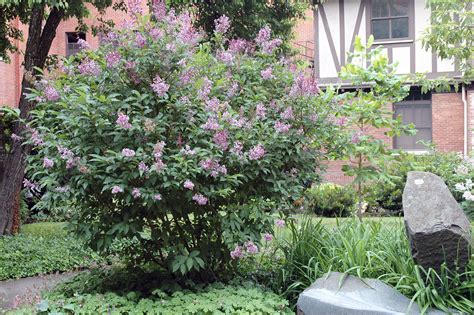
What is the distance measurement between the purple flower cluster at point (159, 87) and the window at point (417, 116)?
13.5 meters

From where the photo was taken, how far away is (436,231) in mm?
4098

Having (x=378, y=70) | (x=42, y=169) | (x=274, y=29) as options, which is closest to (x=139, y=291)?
(x=42, y=169)

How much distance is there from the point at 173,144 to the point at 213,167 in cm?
46

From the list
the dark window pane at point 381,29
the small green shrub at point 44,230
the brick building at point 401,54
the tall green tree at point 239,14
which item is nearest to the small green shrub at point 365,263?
the small green shrub at point 44,230

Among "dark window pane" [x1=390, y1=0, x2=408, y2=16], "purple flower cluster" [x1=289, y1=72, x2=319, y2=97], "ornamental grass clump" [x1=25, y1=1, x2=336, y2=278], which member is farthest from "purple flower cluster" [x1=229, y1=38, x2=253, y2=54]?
"dark window pane" [x1=390, y1=0, x2=408, y2=16]

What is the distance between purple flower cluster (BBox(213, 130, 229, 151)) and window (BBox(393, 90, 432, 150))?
1329 cm

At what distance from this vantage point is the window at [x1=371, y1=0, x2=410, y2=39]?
1642cm

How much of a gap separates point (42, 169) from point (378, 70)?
4520 millimetres

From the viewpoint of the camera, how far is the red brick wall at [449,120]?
1623cm

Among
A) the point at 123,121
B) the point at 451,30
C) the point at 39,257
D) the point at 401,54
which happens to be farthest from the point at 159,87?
the point at 401,54

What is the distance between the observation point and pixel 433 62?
52.2 ft

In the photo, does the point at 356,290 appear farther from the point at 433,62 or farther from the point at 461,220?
the point at 433,62

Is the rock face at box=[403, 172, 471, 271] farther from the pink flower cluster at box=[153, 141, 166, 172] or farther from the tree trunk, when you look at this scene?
the tree trunk

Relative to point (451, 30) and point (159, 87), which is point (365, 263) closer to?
point (159, 87)
